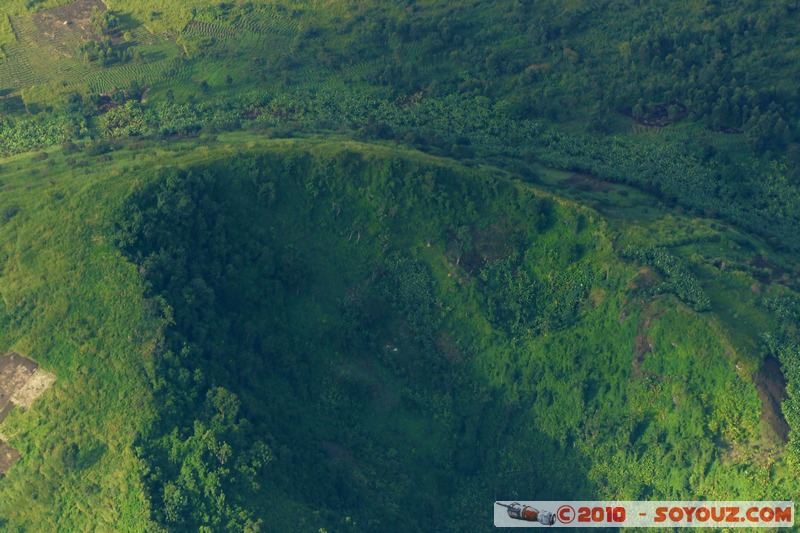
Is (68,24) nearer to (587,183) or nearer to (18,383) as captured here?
(18,383)

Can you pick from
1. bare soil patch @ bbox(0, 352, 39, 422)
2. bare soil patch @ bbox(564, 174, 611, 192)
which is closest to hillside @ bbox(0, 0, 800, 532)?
bare soil patch @ bbox(564, 174, 611, 192)

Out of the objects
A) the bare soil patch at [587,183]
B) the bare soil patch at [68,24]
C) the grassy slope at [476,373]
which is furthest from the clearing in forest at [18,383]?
the bare soil patch at [68,24]

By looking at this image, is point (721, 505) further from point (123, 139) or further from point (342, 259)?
point (123, 139)

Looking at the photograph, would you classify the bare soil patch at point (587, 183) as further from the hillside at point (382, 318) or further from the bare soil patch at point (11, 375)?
the bare soil patch at point (11, 375)

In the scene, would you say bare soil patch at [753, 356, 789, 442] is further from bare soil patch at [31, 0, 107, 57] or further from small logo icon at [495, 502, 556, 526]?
bare soil patch at [31, 0, 107, 57]

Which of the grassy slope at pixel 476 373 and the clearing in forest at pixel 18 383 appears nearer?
the grassy slope at pixel 476 373

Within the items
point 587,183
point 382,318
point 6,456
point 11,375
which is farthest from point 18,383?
point 587,183
